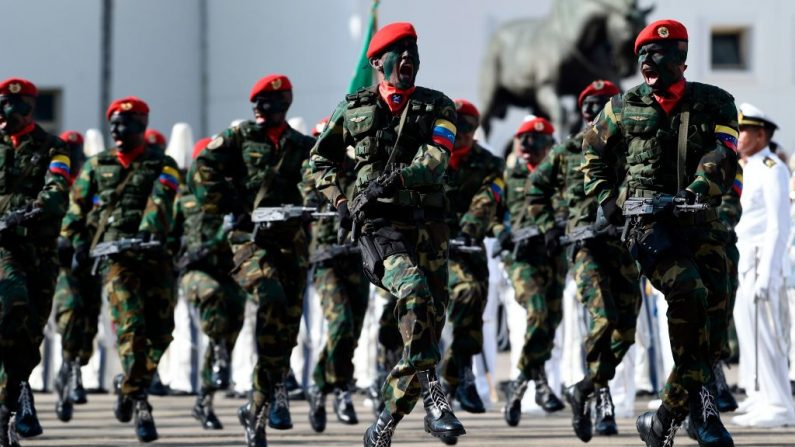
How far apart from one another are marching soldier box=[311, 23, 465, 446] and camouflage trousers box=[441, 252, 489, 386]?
10.2 feet

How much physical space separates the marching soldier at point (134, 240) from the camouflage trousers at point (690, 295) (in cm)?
406

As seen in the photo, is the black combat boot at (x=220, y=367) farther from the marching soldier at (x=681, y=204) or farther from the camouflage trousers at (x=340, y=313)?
the marching soldier at (x=681, y=204)

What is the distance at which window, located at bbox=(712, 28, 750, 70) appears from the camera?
3238cm

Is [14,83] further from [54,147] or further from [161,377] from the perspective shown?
[161,377]

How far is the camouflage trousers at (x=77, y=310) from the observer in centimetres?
1451

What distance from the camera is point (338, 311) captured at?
13094mm

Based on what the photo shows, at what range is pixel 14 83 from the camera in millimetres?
12039

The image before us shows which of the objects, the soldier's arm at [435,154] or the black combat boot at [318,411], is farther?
the black combat boot at [318,411]

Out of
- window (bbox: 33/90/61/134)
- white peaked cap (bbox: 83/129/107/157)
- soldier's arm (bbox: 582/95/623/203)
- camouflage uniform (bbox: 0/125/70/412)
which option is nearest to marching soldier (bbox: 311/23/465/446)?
soldier's arm (bbox: 582/95/623/203)

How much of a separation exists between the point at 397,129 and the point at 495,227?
13.7ft

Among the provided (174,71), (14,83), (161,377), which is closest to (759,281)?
(14,83)

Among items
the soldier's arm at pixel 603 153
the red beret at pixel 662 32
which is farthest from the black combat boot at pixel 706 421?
the red beret at pixel 662 32

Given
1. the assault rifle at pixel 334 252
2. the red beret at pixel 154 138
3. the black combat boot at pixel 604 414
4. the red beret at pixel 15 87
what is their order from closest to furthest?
the red beret at pixel 15 87, the black combat boot at pixel 604 414, the assault rifle at pixel 334 252, the red beret at pixel 154 138

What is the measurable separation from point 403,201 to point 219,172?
266 cm
